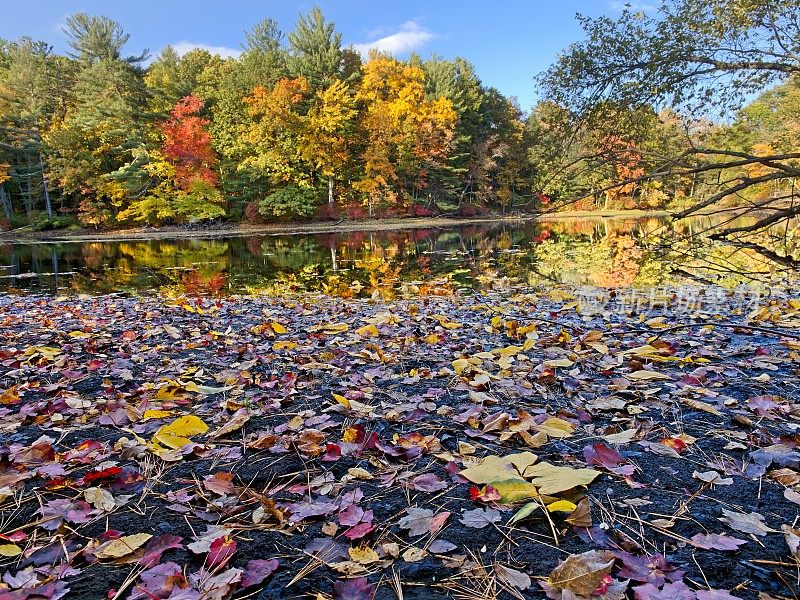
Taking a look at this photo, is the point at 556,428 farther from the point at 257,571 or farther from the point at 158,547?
the point at 158,547

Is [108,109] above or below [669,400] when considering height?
above

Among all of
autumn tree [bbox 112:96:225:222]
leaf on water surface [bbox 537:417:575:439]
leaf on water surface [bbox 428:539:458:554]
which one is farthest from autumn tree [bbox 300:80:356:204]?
leaf on water surface [bbox 428:539:458:554]

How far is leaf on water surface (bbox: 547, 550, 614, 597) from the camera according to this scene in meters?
1.07

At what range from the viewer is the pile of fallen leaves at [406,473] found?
46.1 inches

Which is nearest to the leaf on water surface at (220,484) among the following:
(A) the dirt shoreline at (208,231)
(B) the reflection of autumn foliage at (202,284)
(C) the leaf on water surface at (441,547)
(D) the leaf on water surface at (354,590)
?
(D) the leaf on water surface at (354,590)

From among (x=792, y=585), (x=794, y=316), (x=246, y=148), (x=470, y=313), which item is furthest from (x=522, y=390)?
(x=246, y=148)

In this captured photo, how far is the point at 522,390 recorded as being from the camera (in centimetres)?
246

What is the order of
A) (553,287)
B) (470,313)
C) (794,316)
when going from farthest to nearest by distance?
(553,287) → (470,313) → (794,316)

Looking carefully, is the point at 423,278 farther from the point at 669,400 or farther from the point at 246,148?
the point at 246,148

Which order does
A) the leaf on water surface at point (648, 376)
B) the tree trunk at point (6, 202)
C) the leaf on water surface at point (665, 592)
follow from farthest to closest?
the tree trunk at point (6, 202) < the leaf on water surface at point (648, 376) < the leaf on water surface at point (665, 592)

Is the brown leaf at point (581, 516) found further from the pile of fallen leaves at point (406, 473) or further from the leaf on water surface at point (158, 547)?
the leaf on water surface at point (158, 547)

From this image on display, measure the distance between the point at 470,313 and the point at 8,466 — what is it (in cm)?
397

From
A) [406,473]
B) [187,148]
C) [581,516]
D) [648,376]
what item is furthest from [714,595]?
[187,148]

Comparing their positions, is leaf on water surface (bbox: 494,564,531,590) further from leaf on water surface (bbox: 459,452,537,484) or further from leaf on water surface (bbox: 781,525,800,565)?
leaf on water surface (bbox: 781,525,800,565)
